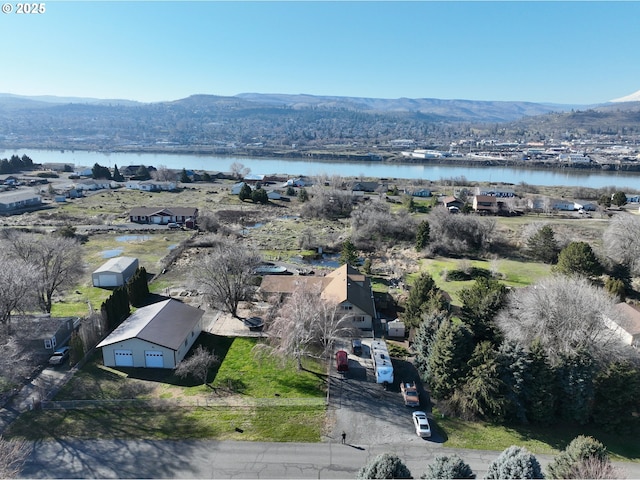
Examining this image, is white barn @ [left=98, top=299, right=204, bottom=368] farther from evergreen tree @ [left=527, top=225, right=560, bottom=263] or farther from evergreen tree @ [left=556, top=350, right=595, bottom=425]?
evergreen tree @ [left=527, top=225, right=560, bottom=263]

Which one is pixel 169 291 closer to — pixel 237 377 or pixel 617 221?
pixel 237 377

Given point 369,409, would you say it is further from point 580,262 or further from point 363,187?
point 363,187

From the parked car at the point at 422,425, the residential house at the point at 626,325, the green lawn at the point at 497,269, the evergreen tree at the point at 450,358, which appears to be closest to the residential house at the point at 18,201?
the green lawn at the point at 497,269

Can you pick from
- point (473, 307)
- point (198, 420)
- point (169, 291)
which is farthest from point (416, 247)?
point (198, 420)

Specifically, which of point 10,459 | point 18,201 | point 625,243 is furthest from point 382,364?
point 18,201

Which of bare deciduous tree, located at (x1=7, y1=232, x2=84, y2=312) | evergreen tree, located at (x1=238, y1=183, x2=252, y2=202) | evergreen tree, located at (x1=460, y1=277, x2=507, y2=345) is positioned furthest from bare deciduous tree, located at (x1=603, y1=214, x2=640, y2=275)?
evergreen tree, located at (x1=238, y1=183, x2=252, y2=202)

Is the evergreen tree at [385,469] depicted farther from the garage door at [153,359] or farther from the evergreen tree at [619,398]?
the garage door at [153,359]
